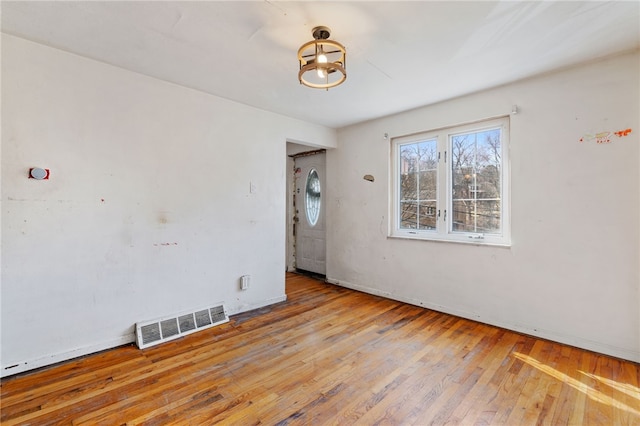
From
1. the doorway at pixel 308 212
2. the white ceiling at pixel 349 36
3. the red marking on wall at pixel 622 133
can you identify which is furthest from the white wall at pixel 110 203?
the red marking on wall at pixel 622 133

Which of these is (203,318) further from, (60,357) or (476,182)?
(476,182)

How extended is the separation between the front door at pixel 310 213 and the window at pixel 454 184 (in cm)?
149

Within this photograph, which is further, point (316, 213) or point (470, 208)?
point (316, 213)

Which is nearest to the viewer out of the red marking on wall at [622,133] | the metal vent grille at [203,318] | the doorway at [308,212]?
the red marking on wall at [622,133]

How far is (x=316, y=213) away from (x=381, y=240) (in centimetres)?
154

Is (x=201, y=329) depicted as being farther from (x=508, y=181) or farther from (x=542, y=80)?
(x=542, y=80)

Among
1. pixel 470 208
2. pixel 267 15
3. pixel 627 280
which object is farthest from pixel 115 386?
pixel 627 280

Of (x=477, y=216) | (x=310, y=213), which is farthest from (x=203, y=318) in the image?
(x=477, y=216)

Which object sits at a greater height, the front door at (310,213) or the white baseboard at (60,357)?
the front door at (310,213)

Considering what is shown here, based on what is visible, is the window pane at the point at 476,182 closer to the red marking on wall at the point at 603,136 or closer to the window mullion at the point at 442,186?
the window mullion at the point at 442,186

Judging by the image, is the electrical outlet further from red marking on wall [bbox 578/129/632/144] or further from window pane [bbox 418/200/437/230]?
red marking on wall [bbox 578/129/632/144]

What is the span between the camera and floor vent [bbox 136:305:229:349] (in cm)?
265

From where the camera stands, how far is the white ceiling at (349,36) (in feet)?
5.96

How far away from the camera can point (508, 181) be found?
2977mm
